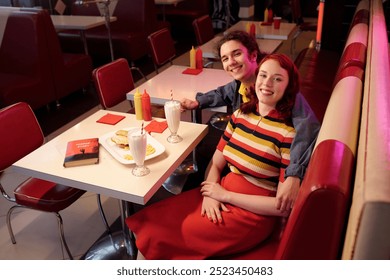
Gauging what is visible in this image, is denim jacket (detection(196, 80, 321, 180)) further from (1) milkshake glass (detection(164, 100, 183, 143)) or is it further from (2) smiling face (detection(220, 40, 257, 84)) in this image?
(1) milkshake glass (detection(164, 100, 183, 143))

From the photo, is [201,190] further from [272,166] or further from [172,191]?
[172,191]

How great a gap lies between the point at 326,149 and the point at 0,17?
164 inches

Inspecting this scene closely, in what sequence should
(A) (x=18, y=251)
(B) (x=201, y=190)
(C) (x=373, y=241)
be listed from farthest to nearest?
(A) (x=18, y=251)
(B) (x=201, y=190)
(C) (x=373, y=241)

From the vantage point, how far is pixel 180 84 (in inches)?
108

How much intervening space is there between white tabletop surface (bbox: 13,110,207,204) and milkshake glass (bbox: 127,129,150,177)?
28 millimetres

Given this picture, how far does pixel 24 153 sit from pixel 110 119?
1.65 feet

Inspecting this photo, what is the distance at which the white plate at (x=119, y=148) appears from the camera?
5.68 ft

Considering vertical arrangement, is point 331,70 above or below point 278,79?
below

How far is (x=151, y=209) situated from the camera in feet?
5.54

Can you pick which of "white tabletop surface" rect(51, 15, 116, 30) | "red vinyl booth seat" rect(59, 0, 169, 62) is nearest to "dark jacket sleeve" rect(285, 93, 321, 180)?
"white tabletop surface" rect(51, 15, 116, 30)

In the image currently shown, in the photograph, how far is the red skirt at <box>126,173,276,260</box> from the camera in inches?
61.0

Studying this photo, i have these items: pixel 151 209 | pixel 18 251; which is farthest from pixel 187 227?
pixel 18 251

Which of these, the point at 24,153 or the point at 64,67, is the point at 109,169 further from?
the point at 64,67

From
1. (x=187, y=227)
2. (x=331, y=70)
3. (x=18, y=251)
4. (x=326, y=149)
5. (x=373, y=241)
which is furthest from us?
(x=331, y=70)
